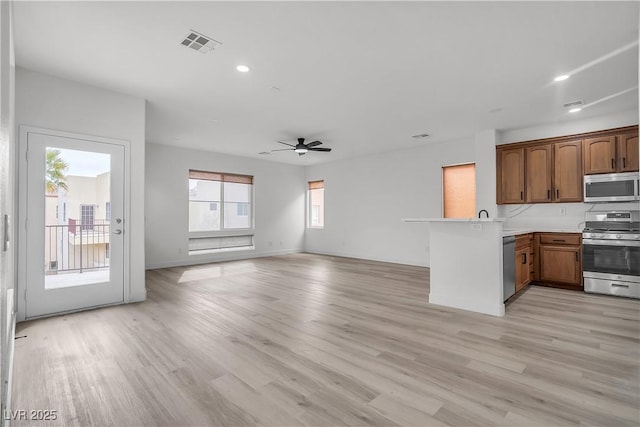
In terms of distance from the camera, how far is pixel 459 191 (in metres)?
6.62

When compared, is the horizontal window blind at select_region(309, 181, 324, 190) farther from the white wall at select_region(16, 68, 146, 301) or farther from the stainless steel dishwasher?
the stainless steel dishwasher

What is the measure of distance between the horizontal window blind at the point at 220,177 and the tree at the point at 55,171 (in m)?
3.85

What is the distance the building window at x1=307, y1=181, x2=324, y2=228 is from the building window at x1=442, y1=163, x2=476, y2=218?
3.82 m

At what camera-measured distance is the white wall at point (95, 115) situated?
3.43 m

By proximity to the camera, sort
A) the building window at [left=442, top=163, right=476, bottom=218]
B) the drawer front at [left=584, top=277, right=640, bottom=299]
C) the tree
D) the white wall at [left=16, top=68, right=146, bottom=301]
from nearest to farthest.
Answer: the white wall at [left=16, top=68, right=146, bottom=301] → the tree → the drawer front at [left=584, top=277, right=640, bottom=299] → the building window at [left=442, top=163, right=476, bottom=218]

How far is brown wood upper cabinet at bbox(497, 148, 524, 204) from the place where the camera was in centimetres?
548

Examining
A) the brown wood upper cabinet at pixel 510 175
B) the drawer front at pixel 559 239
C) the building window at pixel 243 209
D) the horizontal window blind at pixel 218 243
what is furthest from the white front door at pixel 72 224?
the drawer front at pixel 559 239

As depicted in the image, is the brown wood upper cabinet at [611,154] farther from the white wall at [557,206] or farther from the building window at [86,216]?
the building window at [86,216]

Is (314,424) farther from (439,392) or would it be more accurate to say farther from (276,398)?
(439,392)

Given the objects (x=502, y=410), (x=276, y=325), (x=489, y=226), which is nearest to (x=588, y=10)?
(x=489, y=226)

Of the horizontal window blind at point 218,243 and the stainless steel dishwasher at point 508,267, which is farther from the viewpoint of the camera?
the horizontal window blind at point 218,243

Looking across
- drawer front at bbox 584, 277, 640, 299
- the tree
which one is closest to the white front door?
the tree

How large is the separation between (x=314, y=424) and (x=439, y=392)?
87 cm

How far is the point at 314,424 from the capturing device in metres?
1.71
